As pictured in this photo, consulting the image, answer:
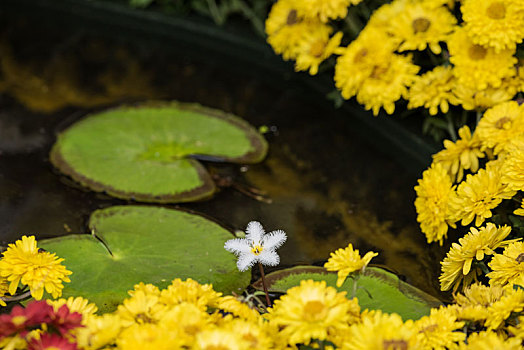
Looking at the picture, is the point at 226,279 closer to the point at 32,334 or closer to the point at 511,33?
the point at 32,334

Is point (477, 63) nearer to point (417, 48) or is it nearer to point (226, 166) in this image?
point (417, 48)

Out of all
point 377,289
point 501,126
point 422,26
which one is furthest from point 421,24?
point 377,289

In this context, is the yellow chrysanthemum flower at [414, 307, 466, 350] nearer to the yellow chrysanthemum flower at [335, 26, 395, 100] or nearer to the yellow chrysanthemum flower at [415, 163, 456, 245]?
the yellow chrysanthemum flower at [415, 163, 456, 245]

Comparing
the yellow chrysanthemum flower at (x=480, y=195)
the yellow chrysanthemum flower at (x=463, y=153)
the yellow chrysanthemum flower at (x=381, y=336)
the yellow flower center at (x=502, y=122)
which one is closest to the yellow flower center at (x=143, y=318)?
the yellow chrysanthemum flower at (x=381, y=336)

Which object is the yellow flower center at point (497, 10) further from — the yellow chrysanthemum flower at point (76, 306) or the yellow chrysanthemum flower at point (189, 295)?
the yellow chrysanthemum flower at point (76, 306)

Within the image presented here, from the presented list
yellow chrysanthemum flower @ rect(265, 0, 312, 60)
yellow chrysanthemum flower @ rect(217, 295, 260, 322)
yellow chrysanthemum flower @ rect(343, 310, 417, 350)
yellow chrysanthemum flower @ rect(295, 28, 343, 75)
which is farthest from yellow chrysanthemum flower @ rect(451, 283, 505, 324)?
yellow chrysanthemum flower @ rect(265, 0, 312, 60)
